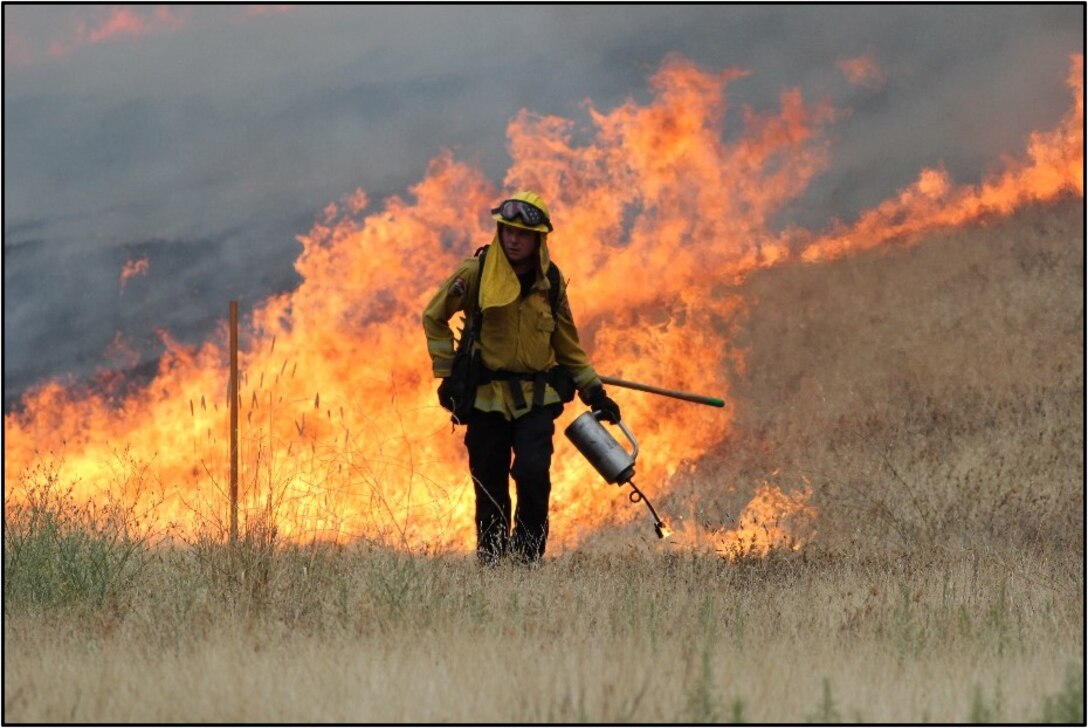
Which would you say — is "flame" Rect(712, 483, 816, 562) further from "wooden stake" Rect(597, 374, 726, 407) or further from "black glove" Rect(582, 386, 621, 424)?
"black glove" Rect(582, 386, 621, 424)

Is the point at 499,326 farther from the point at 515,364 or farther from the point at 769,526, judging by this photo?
the point at 769,526

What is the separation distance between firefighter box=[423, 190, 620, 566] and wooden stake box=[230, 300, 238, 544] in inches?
41.0

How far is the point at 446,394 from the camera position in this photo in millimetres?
7988

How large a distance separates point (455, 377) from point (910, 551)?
3.10m

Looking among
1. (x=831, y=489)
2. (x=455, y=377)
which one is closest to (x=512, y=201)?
(x=455, y=377)

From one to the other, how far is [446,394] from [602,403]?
90cm

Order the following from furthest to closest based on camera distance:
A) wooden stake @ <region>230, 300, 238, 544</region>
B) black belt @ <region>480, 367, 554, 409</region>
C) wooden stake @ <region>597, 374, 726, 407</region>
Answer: wooden stake @ <region>597, 374, 726, 407</region> → black belt @ <region>480, 367, 554, 409</region> → wooden stake @ <region>230, 300, 238, 544</region>

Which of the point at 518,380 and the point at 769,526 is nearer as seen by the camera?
the point at 518,380

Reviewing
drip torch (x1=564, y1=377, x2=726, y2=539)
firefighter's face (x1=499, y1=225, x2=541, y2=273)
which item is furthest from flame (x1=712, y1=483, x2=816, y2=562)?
firefighter's face (x1=499, y1=225, x2=541, y2=273)

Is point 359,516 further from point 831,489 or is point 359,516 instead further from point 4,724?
point 831,489

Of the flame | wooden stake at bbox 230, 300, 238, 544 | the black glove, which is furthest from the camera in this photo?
the flame

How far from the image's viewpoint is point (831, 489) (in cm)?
1136

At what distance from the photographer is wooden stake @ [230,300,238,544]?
6777 millimetres

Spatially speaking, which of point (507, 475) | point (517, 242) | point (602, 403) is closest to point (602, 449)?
point (602, 403)
